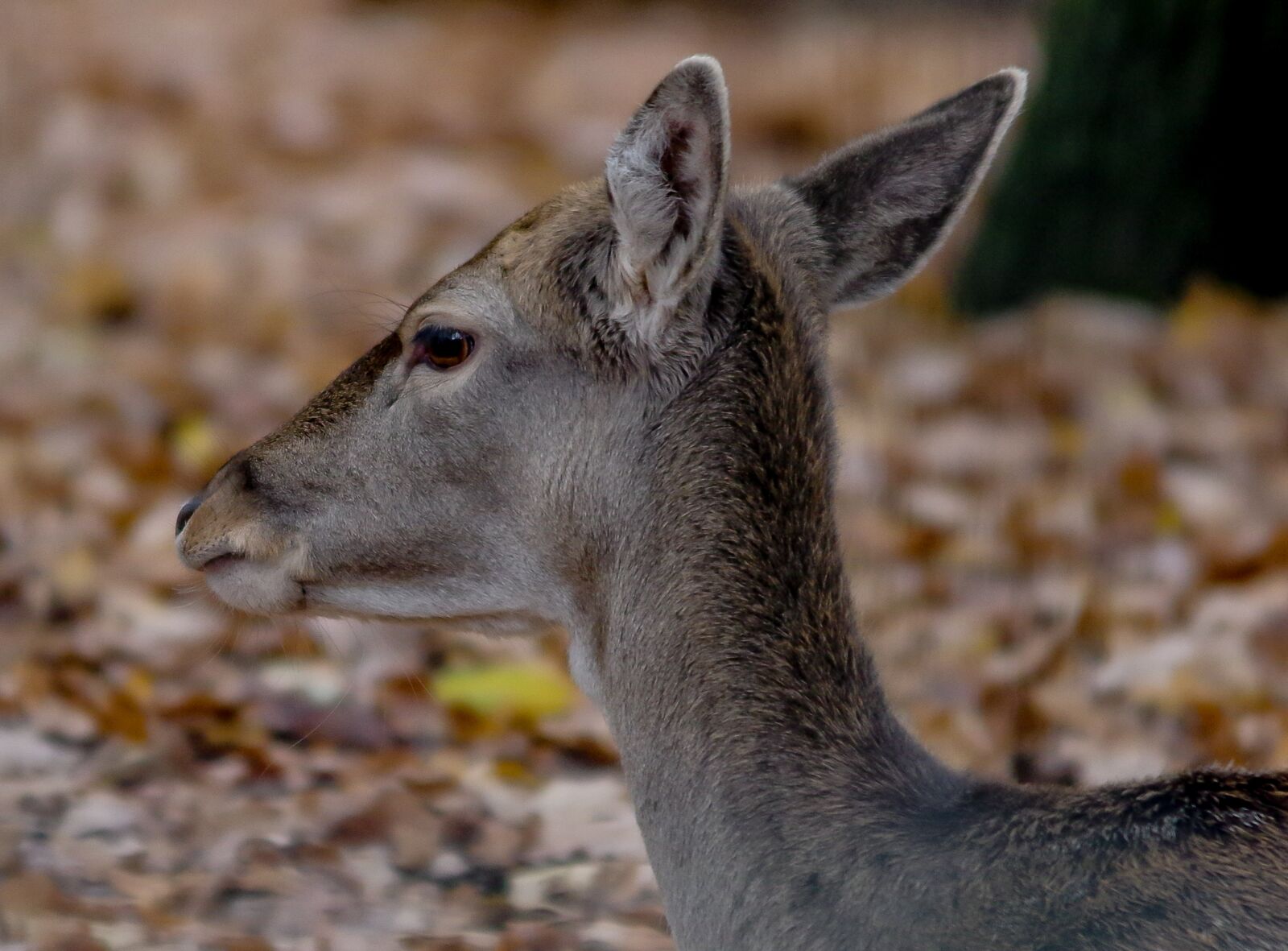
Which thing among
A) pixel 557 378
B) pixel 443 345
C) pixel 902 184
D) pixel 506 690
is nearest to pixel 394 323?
pixel 443 345

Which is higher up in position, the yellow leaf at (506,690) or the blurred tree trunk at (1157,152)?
the blurred tree trunk at (1157,152)

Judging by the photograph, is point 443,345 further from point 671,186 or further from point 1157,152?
point 1157,152

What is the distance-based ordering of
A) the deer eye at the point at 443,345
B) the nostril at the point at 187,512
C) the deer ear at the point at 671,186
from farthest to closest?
the nostril at the point at 187,512 < the deer eye at the point at 443,345 < the deer ear at the point at 671,186

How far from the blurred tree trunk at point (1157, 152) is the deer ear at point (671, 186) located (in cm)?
562

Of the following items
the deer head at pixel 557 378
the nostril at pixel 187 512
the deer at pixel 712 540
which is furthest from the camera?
the nostril at pixel 187 512

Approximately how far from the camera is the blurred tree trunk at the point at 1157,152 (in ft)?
27.9

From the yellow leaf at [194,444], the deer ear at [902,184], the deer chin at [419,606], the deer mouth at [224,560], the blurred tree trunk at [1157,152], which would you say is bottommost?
the deer chin at [419,606]

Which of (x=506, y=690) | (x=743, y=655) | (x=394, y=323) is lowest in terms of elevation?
(x=743, y=655)

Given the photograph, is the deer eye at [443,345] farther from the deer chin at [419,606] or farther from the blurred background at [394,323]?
the blurred background at [394,323]

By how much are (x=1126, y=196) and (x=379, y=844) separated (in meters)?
5.24

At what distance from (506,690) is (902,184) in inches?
98.4

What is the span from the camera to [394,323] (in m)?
4.12

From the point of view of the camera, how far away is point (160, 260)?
382 inches

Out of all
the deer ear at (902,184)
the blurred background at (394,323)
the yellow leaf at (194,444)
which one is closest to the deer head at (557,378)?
the deer ear at (902,184)
